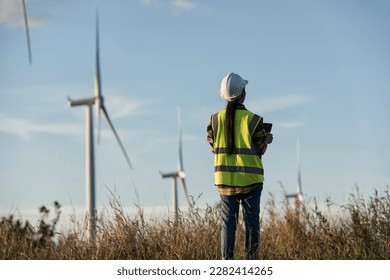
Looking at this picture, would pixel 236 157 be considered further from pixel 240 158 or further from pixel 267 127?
pixel 267 127

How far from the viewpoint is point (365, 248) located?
36.4 feet

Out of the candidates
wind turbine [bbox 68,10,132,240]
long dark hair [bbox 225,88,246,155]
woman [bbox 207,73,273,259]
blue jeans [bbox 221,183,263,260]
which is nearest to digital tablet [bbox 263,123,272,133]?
woman [bbox 207,73,273,259]

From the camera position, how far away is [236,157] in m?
8.40

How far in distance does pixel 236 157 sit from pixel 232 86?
820 mm

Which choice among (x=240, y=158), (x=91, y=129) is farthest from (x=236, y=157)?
(x=91, y=129)

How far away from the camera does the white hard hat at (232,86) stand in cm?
855

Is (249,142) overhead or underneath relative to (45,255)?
overhead

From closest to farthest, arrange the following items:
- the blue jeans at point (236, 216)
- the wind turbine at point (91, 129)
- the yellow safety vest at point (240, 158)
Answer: the yellow safety vest at point (240, 158) < the blue jeans at point (236, 216) < the wind turbine at point (91, 129)

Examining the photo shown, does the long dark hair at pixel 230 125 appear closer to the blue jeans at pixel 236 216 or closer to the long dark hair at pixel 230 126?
the long dark hair at pixel 230 126

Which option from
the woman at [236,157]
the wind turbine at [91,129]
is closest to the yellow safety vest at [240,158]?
the woman at [236,157]

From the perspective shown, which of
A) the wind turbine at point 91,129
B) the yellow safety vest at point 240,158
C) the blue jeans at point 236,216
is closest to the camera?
the yellow safety vest at point 240,158

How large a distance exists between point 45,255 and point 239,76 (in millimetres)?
4370
